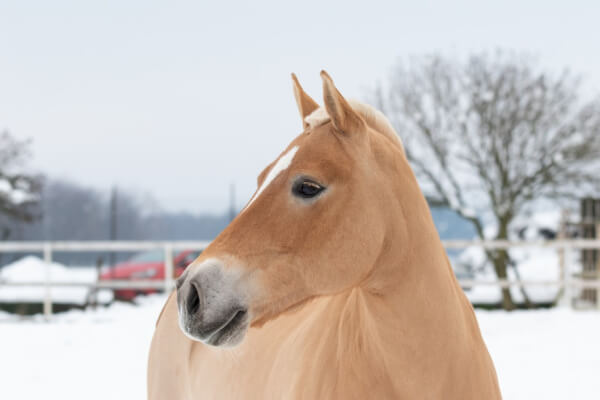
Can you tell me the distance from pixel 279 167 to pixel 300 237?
18 cm

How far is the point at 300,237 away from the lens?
1.25 metres

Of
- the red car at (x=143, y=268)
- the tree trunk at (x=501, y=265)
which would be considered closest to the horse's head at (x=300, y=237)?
the red car at (x=143, y=268)

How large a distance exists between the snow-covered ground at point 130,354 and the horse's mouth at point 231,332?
11.2ft

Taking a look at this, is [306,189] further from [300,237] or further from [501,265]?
[501,265]

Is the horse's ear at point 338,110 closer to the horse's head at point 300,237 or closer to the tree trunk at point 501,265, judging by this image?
the horse's head at point 300,237

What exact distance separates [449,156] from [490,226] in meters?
2.28

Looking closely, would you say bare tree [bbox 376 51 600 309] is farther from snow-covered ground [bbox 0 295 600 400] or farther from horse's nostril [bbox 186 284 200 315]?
horse's nostril [bbox 186 284 200 315]

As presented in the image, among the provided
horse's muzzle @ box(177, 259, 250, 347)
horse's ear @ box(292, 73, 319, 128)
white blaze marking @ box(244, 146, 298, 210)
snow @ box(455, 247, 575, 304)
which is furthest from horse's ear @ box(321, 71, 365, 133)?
snow @ box(455, 247, 575, 304)

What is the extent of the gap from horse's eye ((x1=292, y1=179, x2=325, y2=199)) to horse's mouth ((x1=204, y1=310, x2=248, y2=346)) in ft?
0.99

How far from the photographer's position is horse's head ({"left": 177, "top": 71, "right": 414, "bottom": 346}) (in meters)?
1.17

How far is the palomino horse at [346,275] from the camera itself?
1.20 metres

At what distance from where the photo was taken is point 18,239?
59.4ft

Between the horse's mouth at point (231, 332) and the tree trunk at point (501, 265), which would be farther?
the tree trunk at point (501, 265)

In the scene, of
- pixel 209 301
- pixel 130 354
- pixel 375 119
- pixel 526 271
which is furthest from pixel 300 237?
pixel 526 271
